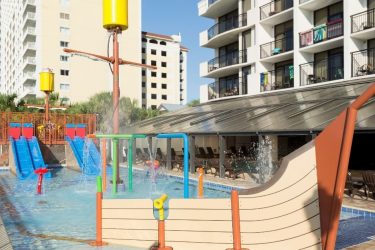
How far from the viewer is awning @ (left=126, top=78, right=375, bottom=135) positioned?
46.6ft

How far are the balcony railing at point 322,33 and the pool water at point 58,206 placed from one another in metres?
12.8

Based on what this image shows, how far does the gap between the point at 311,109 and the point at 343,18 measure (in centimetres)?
842

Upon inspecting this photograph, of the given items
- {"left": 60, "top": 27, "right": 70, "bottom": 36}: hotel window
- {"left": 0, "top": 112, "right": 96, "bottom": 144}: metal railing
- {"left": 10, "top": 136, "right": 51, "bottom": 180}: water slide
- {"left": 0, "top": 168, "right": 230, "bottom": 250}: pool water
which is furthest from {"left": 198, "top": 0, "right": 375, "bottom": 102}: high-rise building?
{"left": 60, "top": 27, "right": 70, "bottom": 36}: hotel window

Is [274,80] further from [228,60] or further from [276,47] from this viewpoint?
[228,60]

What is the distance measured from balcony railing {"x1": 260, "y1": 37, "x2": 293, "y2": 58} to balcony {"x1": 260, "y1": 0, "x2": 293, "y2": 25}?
151cm

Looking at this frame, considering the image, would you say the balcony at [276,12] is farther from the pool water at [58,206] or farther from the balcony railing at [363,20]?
the pool water at [58,206]

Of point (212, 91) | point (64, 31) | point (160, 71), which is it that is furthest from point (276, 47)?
point (160, 71)

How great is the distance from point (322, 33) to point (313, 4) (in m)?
2.06

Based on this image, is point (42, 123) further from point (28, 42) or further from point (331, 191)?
point (28, 42)

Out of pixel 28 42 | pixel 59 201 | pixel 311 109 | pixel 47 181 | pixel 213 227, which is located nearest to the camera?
pixel 213 227

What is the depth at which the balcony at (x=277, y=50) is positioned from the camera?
26953 mm

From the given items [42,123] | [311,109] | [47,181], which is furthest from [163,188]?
[42,123]

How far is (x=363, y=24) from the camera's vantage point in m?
21.2

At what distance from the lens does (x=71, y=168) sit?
84.6 feet
